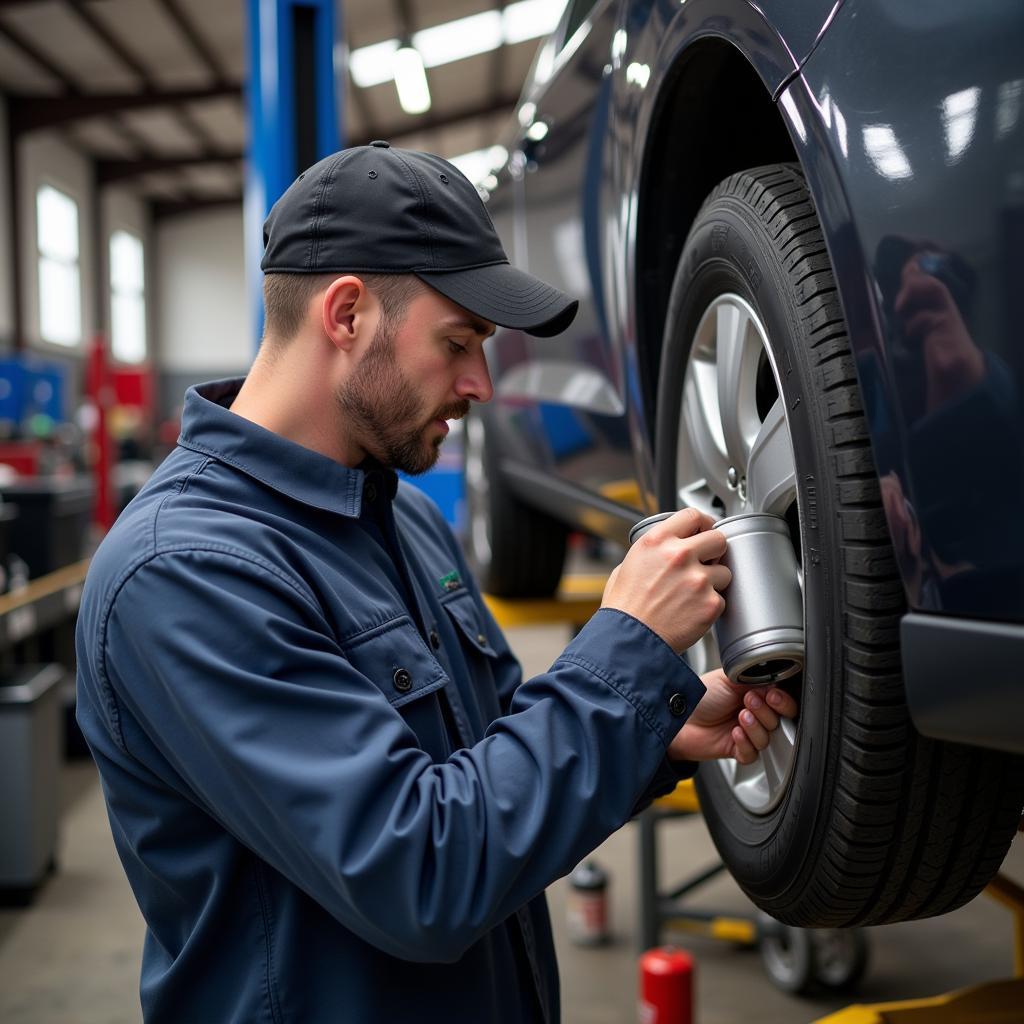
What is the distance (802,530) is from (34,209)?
14.9m

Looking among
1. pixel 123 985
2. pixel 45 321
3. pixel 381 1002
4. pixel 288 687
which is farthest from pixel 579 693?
pixel 45 321

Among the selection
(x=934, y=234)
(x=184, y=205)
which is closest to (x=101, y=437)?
(x=934, y=234)

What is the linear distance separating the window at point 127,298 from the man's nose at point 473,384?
55.5ft

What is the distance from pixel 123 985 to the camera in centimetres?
322

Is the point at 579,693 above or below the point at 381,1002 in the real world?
above

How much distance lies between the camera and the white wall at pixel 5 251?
13.3m

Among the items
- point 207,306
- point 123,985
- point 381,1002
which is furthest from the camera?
point 207,306

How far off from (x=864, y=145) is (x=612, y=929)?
307cm

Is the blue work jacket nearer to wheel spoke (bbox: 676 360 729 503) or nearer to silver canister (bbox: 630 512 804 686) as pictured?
silver canister (bbox: 630 512 804 686)

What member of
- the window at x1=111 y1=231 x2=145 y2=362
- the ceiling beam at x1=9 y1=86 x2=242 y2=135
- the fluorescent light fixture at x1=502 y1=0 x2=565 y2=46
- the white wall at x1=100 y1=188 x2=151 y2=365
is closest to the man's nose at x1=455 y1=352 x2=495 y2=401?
the fluorescent light fixture at x1=502 y1=0 x2=565 y2=46

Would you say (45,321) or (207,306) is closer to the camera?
(45,321)

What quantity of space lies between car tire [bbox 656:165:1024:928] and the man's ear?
356 millimetres

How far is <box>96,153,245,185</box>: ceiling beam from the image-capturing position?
55.1 ft

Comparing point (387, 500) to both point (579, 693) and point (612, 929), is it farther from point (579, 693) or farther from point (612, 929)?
point (612, 929)
